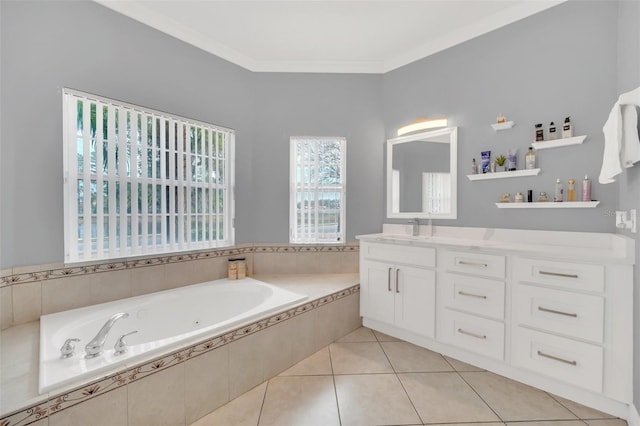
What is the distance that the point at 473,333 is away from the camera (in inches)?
80.0

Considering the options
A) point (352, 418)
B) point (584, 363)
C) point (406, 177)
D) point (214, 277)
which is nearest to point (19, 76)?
point (214, 277)

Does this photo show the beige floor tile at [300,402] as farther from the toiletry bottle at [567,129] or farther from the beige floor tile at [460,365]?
the toiletry bottle at [567,129]

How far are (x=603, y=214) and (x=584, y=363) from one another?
980 millimetres

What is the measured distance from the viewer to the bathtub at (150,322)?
1261 mm

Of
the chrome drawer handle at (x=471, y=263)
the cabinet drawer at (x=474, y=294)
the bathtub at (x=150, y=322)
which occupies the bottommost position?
the bathtub at (x=150, y=322)

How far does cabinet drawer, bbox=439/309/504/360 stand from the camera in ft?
6.32

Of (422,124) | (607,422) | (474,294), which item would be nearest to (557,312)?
(474,294)

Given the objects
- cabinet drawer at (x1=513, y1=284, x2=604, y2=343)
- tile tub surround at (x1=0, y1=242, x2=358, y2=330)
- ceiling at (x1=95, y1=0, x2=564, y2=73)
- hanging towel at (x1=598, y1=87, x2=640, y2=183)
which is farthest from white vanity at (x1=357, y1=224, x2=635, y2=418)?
ceiling at (x1=95, y1=0, x2=564, y2=73)

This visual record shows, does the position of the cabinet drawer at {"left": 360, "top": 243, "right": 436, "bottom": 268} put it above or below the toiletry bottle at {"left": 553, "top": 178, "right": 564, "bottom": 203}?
below

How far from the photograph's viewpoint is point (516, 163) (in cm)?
228

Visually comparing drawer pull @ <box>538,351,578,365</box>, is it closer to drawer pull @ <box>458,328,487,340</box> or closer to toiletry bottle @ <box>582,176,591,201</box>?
drawer pull @ <box>458,328,487,340</box>

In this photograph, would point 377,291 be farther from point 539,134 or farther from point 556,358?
point 539,134

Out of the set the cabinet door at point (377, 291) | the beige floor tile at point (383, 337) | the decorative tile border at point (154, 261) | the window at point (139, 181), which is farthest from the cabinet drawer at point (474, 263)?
the window at point (139, 181)

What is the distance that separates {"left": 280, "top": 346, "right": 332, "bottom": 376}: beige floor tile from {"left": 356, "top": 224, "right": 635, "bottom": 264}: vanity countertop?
1081mm
